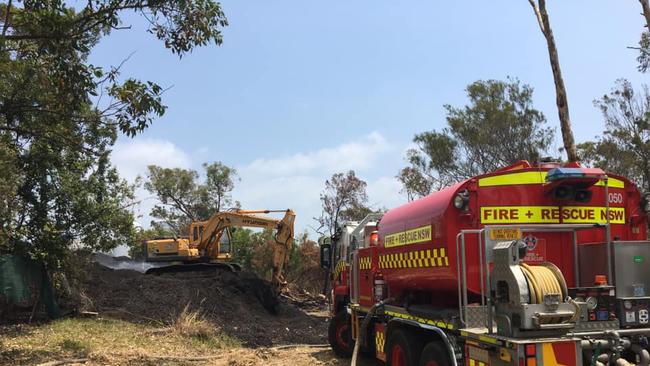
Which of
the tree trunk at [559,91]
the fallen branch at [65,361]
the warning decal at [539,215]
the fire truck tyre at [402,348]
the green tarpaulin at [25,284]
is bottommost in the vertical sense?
the fallen branch at [65,361]

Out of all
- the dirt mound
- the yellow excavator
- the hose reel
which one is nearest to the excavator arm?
the yellow excavator

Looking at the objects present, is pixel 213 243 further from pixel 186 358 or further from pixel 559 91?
pixel 559 91

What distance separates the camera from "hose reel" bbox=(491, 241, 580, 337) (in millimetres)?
5672

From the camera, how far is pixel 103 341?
13.5 m

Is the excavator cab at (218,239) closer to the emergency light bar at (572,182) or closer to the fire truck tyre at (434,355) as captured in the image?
the fire truck tyre at (434,355)

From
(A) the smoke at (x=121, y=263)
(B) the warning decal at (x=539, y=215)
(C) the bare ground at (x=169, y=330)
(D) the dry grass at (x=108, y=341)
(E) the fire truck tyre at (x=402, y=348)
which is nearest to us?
(B) the warning decal at (x=539, y=215)

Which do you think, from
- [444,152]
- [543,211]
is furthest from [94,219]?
[444,152]

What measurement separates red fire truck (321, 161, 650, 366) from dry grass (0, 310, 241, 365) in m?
5.81

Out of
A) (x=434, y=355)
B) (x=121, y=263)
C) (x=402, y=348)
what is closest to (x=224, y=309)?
(x=121, y=263)

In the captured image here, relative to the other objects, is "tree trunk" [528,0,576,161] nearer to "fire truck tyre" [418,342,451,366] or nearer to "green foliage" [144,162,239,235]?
"fire truck tyre" [418,342,451,366]

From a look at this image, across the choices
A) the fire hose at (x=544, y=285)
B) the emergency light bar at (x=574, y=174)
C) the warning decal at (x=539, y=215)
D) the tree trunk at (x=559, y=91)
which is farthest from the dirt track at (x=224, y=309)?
the tree trunk at (x=559, y=91)

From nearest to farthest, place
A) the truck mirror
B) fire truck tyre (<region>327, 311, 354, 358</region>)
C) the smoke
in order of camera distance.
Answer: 1. fire truck tyre (<region>327, 311, 354, 358</region>)
2. the truck mirror
3. the smoke

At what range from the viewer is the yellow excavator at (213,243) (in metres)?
23.8

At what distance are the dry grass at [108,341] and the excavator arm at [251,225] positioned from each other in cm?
781
